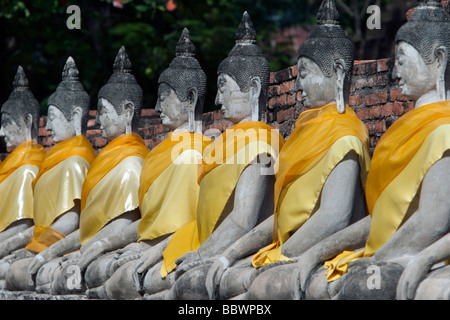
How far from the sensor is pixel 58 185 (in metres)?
9.42

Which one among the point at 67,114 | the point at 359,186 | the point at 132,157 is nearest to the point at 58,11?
the point at 67,114

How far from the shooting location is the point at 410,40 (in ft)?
20.9

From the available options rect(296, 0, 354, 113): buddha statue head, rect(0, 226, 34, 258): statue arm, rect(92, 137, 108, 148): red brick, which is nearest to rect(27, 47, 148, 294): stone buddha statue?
rect(0, 226, 34, 258): statue arm

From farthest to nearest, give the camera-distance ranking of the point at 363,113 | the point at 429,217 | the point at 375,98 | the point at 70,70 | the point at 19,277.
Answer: the point at 70,70 < the point at 19,277 < the point at 363,113 < the point at 375,98 < the point at 429,217

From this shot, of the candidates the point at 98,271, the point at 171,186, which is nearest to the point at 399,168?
the point at 171,186

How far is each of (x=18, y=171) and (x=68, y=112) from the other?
851 millimetres

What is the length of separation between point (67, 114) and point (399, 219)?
14.1 feet

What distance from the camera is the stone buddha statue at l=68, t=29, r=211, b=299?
818 cm

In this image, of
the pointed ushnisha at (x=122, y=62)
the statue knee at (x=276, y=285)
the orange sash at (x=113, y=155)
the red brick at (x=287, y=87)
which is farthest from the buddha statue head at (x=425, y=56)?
the pointed ushnisha at (x=122, y=62)

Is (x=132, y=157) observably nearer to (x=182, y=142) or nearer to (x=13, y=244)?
(x=182, y=142)

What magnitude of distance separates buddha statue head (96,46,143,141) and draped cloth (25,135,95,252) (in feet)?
1.23

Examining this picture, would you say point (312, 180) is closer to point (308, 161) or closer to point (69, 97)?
point (308, 161)

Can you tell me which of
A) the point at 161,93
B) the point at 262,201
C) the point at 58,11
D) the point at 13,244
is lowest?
the point at 13,244

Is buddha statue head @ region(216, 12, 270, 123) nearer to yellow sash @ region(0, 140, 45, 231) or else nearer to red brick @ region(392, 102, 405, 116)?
red brick @ region(392, 102, 405, 116)
